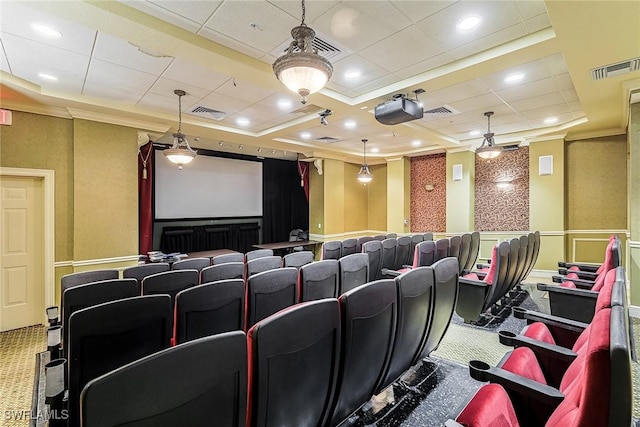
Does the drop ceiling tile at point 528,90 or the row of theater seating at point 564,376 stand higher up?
the drop ceiling tile at point 528,90

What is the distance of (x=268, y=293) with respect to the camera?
247 centimetres

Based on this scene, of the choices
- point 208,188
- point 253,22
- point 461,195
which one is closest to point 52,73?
point 253,22

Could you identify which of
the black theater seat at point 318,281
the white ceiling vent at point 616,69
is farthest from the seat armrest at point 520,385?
the white ceiling vent at point 616,69

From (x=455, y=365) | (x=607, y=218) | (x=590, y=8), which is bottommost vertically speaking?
(x=455, y=365)

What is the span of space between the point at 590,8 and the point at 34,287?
7.13 meters

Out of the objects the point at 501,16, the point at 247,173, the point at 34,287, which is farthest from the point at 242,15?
the point at 247,173

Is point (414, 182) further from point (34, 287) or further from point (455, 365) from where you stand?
point (34, 287)

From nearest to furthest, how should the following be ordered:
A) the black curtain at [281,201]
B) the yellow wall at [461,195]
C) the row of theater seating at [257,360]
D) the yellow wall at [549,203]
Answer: the row of theater seating at [257,360], the yellow wall at [549,203], the yellow wall at [461,195], the black curtain at [281,201]

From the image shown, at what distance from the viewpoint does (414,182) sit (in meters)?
9.09

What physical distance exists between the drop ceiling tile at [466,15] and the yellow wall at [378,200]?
22.7ft

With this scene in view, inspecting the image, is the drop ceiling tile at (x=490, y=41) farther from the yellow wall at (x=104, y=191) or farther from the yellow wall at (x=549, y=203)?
the yellow wall at (x=104, y=191)

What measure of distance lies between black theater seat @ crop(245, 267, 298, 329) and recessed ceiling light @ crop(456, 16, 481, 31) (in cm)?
264

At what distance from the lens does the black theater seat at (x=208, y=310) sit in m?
1.97

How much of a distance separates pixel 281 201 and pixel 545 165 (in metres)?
6.89
